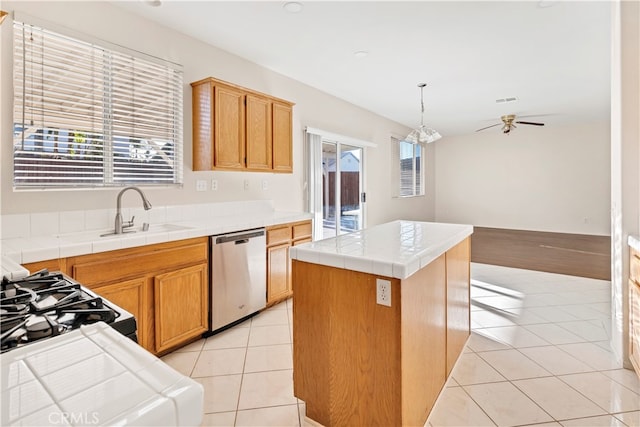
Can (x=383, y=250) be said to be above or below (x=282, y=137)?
below

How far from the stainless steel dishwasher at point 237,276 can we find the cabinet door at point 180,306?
100 mm

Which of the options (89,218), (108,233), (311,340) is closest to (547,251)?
(311,340)

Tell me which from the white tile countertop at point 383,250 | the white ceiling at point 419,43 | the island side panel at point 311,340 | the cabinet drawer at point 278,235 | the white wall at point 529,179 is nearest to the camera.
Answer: the white tile countertop at point 383,250

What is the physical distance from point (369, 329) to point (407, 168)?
22.6 feet

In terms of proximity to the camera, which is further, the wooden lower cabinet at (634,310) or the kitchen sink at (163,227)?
the kitchen sink at (163,227)

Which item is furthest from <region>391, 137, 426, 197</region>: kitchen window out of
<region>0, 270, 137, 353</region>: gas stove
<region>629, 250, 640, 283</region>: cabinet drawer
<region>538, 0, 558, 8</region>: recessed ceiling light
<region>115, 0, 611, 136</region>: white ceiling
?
<region>0, 270, 137, 353</region>: gas stove

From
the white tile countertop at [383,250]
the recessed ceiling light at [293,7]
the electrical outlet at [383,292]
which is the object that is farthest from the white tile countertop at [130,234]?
the recessed ceiling light at [293,7]

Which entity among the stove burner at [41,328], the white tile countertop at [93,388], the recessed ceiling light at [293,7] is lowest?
the white tile countertop at [93,388]

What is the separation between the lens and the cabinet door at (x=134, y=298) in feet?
6.86

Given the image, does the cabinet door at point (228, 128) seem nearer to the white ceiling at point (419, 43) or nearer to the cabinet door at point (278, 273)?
the white ceiling at point (419, 43)

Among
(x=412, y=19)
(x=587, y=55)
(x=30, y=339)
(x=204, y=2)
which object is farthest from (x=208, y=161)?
(x=587, y=55)

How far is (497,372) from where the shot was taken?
2.29 meters

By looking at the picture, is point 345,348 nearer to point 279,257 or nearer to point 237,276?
point 237,276

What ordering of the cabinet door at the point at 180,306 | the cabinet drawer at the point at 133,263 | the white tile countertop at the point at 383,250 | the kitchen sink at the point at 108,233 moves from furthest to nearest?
the cabinet door at the point at 180,306
the kitchen sink at the point at 108,233
the cabinet drawer at the point at 133,263
the white tile countertop at the point at 383,250
